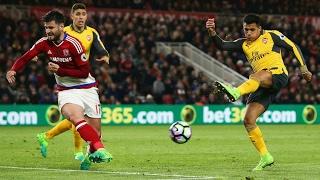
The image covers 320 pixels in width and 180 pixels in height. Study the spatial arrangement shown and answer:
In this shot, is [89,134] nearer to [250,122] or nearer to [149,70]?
[250,122]

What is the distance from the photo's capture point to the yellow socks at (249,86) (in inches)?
460

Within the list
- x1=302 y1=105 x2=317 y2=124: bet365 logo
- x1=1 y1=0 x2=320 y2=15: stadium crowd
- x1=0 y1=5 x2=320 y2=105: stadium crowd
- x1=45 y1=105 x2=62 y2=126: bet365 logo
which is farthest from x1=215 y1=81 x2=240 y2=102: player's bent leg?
x1=1 y1=0 x2=320 y2=15: stadium crowd

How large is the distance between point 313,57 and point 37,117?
1469 cm

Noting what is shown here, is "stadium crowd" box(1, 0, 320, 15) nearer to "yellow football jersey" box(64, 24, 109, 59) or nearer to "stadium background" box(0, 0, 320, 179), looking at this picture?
"stadium background" box(0, 0, 320, 179)

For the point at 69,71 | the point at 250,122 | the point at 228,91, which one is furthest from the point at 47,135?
the point at 250,122

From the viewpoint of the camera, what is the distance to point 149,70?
3166cm

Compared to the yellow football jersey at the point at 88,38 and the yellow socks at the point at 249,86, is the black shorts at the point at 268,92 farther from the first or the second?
the yellow football jersey at the point at 88,38

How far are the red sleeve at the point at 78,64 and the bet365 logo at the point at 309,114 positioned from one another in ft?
71.9

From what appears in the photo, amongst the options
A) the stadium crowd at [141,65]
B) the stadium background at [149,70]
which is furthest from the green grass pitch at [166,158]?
the stadium crowd at [141,65]

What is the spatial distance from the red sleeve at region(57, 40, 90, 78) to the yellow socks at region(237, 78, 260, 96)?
230 cm

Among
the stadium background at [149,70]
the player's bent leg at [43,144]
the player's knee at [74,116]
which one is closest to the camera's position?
the player's knee at [74,116]

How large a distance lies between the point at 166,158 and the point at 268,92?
287 cm

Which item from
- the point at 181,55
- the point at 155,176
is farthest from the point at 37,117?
the point at 155,176

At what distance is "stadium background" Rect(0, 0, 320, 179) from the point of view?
28.1m
